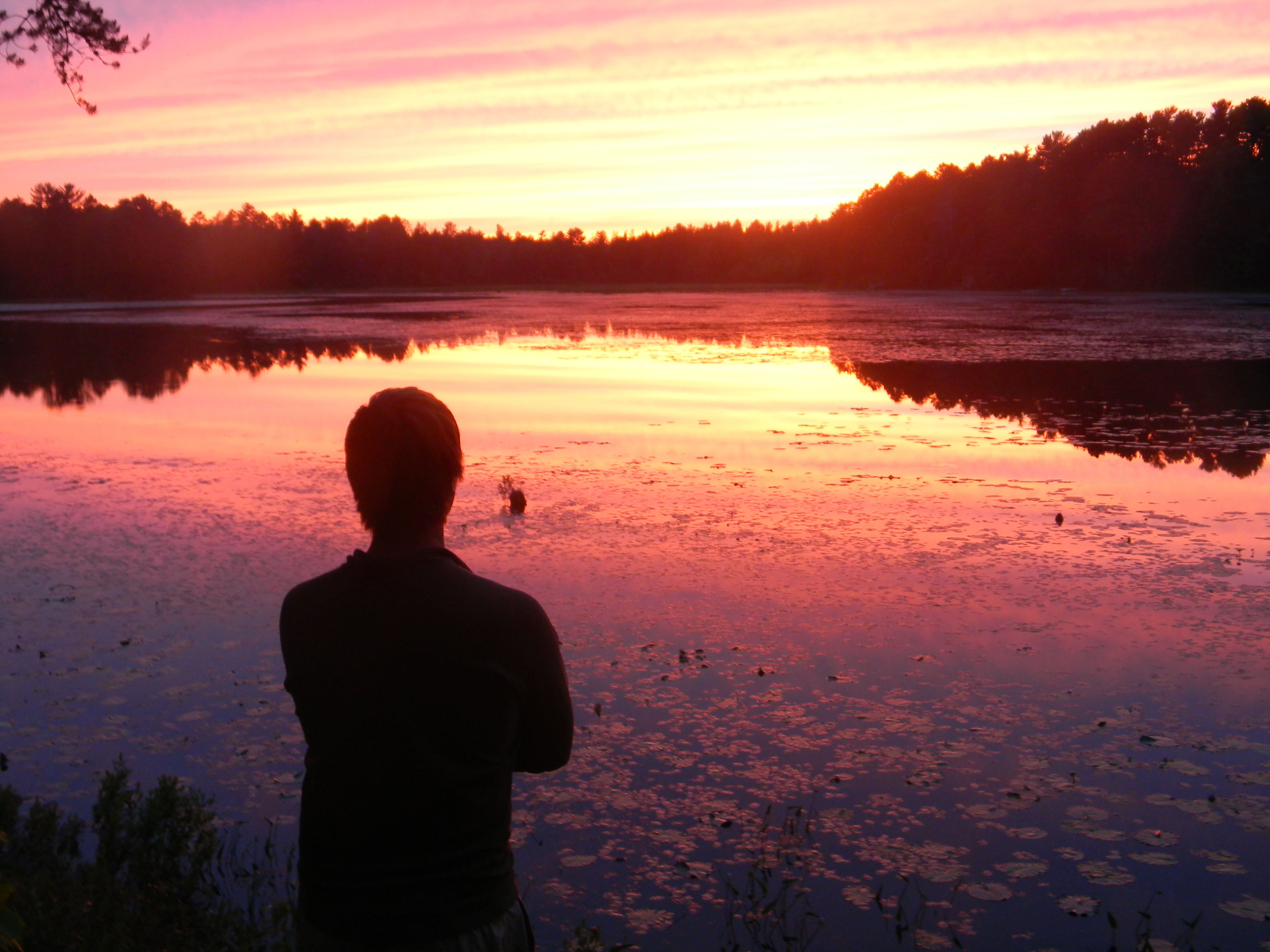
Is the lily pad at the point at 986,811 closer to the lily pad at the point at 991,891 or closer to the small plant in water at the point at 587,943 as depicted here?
the lily pad at the point at 991,891

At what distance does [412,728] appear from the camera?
75.0 inches

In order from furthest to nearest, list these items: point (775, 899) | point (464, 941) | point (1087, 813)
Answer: point (1087, 813) → point (775, 899) → point (464, 941)

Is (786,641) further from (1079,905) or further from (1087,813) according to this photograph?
(1079,905)

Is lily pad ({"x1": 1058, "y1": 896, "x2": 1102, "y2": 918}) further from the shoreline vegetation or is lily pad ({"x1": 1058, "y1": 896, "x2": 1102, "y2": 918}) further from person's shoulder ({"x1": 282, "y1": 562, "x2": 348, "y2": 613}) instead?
person's shoulder ({"x1": 282, "y1": 562, "x2": 348, "y2": 613})

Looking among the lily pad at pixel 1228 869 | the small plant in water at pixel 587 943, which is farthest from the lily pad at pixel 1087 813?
the small plant in water at pixel 587 943

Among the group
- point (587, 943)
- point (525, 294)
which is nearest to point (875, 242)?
point (525, 294)

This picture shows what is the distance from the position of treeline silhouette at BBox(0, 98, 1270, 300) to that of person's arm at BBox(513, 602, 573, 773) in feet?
228

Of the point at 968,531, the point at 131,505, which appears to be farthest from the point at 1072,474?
the point at 131,505

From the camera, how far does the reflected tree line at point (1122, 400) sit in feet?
40.6

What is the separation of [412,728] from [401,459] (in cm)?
50

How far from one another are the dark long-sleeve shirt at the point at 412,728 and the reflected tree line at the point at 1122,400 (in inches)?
432

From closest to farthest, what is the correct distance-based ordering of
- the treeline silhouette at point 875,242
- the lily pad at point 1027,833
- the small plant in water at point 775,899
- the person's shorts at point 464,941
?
the person's shorts at point 464,941 → the small plant in water at point 775,899 → the lily pad at point 1027,833 → the treeline silhouette at point 875,242

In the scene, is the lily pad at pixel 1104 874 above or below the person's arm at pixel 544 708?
below

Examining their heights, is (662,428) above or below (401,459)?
below
